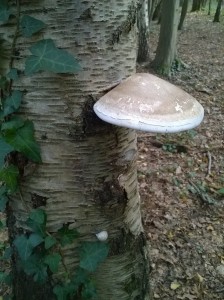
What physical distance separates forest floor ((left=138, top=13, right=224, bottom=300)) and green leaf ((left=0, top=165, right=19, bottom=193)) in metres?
1.90

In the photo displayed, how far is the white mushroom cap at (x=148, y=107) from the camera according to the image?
1297mm

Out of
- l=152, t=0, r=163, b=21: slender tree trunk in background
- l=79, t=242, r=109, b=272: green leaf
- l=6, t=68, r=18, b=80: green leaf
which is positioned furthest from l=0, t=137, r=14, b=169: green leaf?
l=152, t=0, r=163, b=21: slender tree trunk in background

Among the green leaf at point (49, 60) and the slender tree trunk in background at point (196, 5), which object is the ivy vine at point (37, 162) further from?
the slender tree trunk in background at point (196, 5)

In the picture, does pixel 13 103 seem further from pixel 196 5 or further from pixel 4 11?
pixel 196 5

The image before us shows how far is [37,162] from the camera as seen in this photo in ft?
5.17

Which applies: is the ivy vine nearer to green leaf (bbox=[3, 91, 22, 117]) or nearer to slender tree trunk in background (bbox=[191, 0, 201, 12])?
green leaf (bbox=[3, 91, 22, 117])

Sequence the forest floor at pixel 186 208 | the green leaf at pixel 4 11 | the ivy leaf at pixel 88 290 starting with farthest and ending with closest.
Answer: the forest floor at pixel 186 208 → the ivy leaf at pixel 88 290 → the green leaf at pixel 4 11

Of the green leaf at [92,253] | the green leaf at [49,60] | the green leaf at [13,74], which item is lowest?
the green leaf at [92,253]

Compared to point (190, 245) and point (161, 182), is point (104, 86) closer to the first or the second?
point (190, 245)

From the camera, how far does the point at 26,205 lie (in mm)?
1696

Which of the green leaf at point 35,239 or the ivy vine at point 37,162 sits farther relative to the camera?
the green leaf at point 35,239

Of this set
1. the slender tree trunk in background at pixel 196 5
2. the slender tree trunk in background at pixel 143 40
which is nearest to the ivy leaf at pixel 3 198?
the slender tree trunk in background at pixel 143 40

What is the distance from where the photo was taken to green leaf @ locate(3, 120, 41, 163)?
1396mm

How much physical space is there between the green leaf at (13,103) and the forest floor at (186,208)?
7.15 feet
